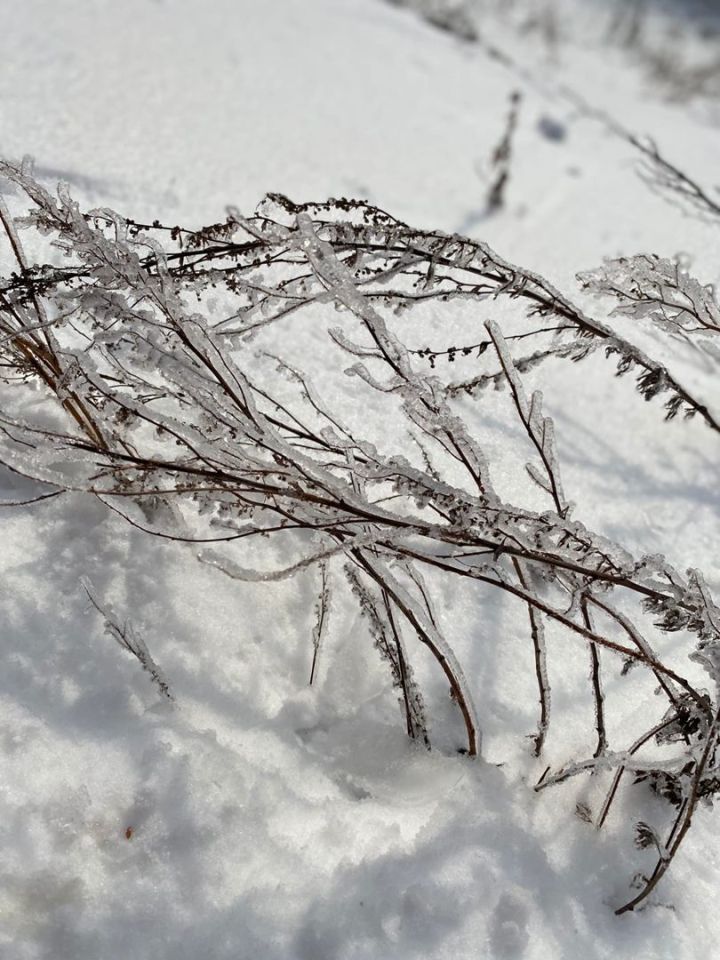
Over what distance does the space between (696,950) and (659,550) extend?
2.76 ft

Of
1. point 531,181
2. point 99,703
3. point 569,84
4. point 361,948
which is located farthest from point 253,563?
point 569,84

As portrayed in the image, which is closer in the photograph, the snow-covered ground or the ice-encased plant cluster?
the ice-encased plant cluster

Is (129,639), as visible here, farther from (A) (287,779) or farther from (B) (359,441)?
(B) (359,441)

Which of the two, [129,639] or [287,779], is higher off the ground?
[129,639]

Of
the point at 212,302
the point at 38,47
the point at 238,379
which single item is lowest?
the point at 238,379

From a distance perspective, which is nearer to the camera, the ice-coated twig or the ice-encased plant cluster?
the ice-encased plant cluster

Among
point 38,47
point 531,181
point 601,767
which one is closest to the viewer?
point 601,767

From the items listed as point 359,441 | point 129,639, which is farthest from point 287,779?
point 359,441

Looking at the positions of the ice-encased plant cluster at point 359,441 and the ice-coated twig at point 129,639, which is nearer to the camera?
the ice-encased plant cluster at point 359,441

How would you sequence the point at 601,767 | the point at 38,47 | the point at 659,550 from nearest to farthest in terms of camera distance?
the point at 601,767 → the point at 659,550 → the point at 38,47

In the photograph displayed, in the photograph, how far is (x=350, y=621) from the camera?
1.37 metres

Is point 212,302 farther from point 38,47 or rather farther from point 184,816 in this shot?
point 38,47

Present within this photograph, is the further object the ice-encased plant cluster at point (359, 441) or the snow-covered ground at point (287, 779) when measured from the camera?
the snow-covered ground at point (287, 779)

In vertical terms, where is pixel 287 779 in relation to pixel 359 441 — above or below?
below
